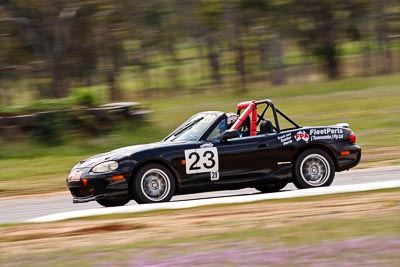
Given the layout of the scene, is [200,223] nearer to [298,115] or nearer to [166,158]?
[166,158]

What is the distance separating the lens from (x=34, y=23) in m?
30.8

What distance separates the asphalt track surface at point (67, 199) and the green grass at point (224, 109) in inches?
55.4

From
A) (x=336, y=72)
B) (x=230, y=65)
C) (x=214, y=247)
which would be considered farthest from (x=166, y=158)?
(x=336, y=72)

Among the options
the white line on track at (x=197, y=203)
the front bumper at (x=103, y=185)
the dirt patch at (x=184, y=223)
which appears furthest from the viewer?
the front bumper at (x=103, y=185)

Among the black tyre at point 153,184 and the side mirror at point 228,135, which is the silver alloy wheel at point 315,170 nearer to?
the side mirror at point 228,135

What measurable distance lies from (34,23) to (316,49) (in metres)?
16.3

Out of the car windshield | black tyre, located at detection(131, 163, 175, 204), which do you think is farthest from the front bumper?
the car windshield

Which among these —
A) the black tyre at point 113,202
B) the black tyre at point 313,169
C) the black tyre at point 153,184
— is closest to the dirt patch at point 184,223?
the black tyre at point 153,184

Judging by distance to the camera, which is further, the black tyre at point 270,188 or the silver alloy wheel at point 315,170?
the black tyre at point 270,188

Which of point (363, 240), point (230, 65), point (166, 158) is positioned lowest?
point (363, 240)

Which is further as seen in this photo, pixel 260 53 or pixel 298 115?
pixel 260 53

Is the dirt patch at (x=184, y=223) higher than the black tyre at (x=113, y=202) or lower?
→ lower

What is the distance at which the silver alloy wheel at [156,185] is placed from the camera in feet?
39.9

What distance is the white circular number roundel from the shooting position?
1229 cm
